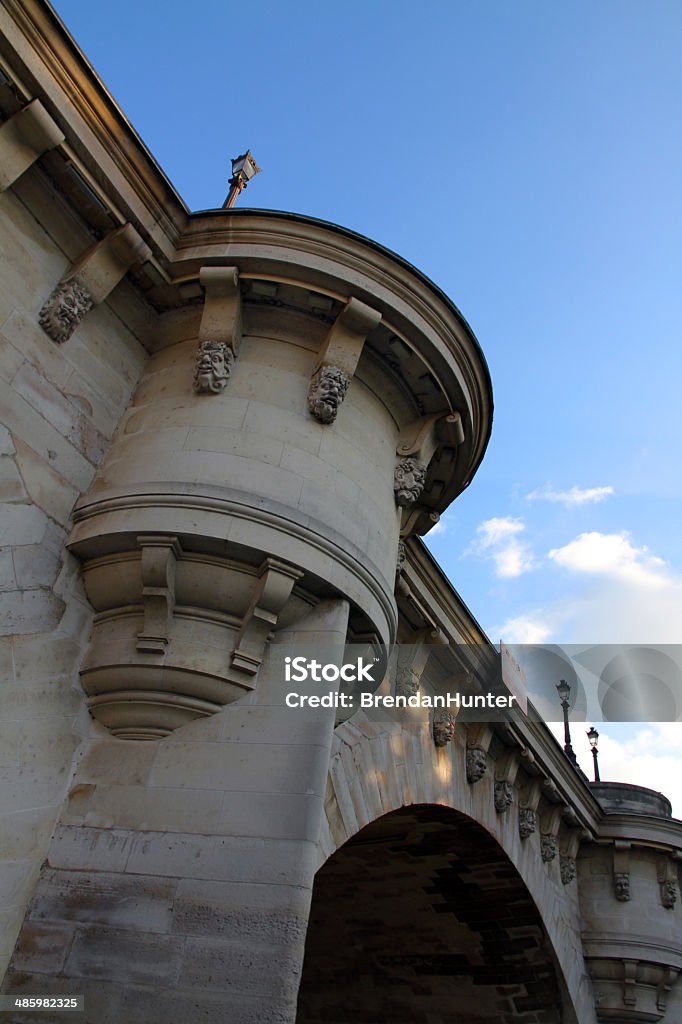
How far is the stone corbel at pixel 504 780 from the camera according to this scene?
961 cm

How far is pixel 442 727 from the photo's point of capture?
8.02 m

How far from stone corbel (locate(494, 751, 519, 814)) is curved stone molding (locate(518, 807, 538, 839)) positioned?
758 millimetres

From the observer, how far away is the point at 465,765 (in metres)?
8.77

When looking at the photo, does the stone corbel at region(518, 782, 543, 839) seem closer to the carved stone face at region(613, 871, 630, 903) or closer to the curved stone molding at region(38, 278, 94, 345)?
the carved stone face at region(613, 871, 630, 903)

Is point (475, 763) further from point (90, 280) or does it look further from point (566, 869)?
point (90, 280)

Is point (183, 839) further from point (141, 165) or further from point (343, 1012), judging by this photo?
point (343, 1012)

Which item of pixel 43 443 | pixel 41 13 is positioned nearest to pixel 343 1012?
pixel 43 443

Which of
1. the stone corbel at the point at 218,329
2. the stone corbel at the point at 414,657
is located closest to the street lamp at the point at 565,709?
the stone corbel at the point at 414,657

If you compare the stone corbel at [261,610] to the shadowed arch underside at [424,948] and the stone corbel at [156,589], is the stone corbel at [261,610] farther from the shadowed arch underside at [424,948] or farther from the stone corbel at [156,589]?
the shadowed arch underside at [424,948]

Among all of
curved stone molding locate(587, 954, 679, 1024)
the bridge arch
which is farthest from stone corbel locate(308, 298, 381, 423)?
curved stone molding locate(587, 954, 679, 1024)

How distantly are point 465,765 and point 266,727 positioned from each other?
5.15 meters

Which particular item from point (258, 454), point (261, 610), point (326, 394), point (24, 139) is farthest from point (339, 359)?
point (24, 139)

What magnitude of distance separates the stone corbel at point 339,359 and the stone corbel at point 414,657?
3120 millimetres

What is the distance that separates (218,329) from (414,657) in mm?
3944
